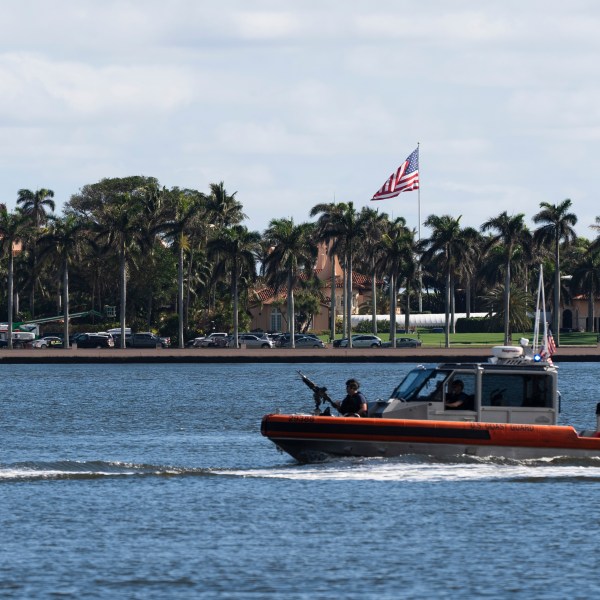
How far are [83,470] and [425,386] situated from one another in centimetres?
836

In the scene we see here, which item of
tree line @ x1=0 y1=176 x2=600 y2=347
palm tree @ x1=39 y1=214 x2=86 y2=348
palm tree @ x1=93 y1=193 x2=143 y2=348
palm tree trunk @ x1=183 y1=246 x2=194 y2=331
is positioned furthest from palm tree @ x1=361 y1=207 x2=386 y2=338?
palm tree @ x1=39 y1=214 x2=86 y2=348

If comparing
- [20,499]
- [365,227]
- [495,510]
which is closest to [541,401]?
[495,510]

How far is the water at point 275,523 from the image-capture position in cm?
2345

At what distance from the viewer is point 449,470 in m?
32.8

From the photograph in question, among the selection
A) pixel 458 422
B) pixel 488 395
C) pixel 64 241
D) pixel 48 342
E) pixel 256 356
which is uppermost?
pixel 64 241

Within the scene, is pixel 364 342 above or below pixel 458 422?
above

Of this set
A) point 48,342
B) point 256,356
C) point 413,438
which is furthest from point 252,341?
point 413,438

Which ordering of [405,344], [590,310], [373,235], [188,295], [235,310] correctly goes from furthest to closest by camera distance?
[590,310] → [373,235] → [188,295] → [405,344] → [235,310]

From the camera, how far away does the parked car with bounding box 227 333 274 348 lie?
5212 inches

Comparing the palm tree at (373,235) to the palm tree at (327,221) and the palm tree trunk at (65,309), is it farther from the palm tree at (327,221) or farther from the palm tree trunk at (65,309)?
the palm tree trunk at (65,309)

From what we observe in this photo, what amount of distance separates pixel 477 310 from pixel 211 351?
76953mm

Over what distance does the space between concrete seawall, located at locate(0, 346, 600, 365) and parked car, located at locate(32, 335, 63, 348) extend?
10.8m

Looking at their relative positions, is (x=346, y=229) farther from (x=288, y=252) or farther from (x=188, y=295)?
(x=188, y=295)

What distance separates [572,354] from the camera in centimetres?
11675
